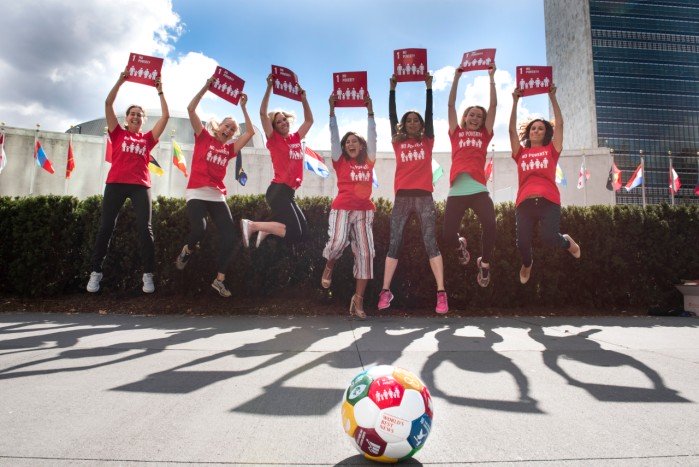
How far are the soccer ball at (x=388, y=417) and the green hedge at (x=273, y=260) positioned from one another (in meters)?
4.13

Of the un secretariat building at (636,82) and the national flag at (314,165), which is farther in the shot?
the un secretariat building at (636,82)

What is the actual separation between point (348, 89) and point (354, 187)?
1.37m

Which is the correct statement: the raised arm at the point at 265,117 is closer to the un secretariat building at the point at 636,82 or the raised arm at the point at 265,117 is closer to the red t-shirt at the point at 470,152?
the red t-shirt at the point at 470,152

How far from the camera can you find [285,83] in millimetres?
5312

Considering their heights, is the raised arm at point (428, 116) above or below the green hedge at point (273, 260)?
above

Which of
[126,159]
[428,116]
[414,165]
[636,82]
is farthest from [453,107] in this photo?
[636,82]

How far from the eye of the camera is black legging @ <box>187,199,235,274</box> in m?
4.85

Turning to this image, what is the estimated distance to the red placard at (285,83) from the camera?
5250 millimetres

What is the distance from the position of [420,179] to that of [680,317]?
14.8 ft

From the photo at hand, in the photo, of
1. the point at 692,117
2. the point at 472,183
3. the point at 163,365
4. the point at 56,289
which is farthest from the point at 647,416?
the point at 692,117

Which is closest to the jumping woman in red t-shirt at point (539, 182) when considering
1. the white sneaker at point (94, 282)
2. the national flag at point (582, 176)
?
the white sneaker at point (94, 282)

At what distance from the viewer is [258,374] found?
2.52 m

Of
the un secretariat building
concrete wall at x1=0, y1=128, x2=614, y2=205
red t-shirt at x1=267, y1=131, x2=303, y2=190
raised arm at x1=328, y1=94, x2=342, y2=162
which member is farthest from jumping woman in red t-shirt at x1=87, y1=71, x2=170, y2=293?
the un secretariat building

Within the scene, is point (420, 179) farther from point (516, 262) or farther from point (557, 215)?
point (516, 262)
